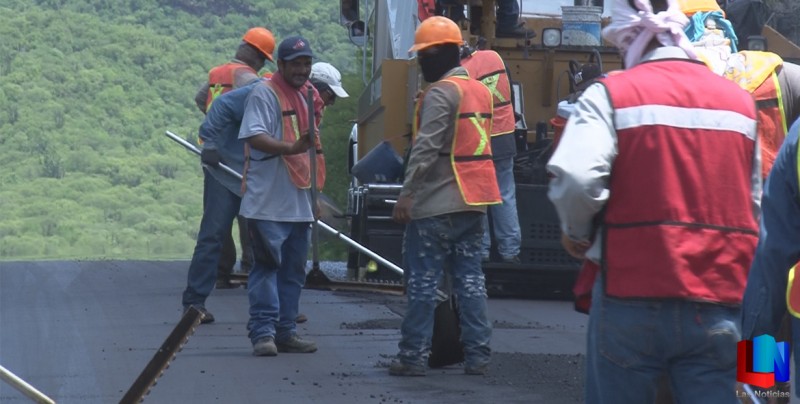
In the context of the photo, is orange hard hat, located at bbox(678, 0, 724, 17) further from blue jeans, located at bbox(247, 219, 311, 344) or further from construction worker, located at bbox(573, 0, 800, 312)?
blue jeans, located at bbox(247, 219, 311, 344)

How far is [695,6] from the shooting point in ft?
21.8

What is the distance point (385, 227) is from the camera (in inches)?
513

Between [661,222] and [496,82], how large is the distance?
7461 millimetres

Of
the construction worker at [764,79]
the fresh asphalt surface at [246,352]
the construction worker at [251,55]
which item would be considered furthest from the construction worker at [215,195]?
the construction worker at [764,79]

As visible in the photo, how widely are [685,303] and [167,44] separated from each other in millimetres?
27222

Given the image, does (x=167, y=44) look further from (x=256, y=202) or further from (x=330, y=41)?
(x=256, y=202)

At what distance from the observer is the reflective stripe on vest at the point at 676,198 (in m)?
4.38

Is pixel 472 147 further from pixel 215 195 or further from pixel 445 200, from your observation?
pixel 215 195

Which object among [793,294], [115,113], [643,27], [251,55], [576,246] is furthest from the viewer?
[115,113]

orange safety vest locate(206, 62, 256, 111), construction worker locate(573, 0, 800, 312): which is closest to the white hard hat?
orange safety vest locate(206, 62, 256, 111)

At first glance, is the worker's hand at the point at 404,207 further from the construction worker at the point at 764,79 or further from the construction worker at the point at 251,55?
the construction worker at the point at 251,55

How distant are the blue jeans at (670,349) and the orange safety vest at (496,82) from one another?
24.0 feet

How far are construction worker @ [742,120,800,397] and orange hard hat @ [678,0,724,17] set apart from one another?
2517mm

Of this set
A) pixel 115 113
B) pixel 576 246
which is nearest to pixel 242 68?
pixel 576 246
